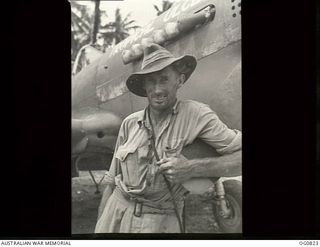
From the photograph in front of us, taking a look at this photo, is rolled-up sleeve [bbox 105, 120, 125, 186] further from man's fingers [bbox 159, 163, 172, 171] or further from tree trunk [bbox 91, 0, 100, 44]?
tree trunk [bbox 91, 0, 100, 44]

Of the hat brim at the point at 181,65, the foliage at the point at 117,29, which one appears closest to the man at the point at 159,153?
the hat brim at the point at 181,65

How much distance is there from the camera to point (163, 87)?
5.28 metres

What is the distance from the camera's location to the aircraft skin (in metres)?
5.18

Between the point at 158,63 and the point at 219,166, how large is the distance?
52.9 inches

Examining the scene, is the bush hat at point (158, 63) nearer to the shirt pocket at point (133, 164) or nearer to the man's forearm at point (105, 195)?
the shirt pocket at point (133, 164)

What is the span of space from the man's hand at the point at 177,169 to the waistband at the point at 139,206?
35 centimetres

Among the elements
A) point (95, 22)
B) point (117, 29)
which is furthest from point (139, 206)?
point (95, 22)

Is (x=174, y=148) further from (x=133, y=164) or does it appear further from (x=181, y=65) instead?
(x=181, y=65)
